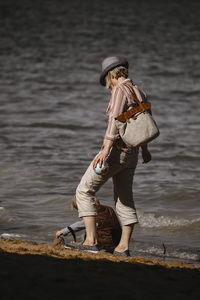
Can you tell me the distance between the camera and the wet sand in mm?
4660

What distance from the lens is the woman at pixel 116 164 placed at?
20.5 ft

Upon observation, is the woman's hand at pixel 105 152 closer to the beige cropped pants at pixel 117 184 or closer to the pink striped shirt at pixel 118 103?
the pink striped shirt at pixel 118 103

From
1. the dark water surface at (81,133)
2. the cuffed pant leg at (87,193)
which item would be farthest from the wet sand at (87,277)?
the dark water surface at (81,133)

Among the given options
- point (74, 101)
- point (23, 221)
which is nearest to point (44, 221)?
point (23, 221)

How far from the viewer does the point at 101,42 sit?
44469mm

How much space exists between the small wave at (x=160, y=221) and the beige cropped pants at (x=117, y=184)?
7.22 feet

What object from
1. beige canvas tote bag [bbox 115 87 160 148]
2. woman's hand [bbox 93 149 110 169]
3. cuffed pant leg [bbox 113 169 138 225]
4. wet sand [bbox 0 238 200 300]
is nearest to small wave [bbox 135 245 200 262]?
→ cuffed pant leg [bbox 113 169 138 225]

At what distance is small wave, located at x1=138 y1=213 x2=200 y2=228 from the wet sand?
102 inches

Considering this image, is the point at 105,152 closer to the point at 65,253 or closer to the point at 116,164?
the point at 116,164

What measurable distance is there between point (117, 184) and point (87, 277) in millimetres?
1772

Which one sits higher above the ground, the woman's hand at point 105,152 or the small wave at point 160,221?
the woman's hand at point 105,152

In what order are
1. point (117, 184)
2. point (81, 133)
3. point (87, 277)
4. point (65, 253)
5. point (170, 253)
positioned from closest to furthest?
1. point (87, 277)
2. point (65, 253)
3. point (117, 184)
4. point (170, 253)
5. point (81, 133)

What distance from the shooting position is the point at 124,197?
6.75m

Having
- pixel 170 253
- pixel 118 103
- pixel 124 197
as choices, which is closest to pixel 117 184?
pixel 124 197
